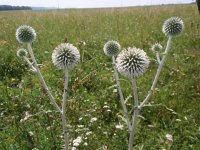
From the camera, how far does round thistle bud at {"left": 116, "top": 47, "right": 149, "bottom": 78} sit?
8.65 ft

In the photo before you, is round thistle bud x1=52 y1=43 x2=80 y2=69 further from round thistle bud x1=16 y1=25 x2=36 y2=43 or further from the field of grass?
round thistle bud x1=16 y1=25 x2=36 y2=43

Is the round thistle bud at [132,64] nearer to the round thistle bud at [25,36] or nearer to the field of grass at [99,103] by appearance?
the field of grass at [99,103]

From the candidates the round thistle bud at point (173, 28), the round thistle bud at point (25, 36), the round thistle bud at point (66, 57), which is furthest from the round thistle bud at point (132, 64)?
the round thistle bud at point (25, 36)

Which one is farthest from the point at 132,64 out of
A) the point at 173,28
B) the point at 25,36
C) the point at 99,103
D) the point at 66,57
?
the point at 99,103

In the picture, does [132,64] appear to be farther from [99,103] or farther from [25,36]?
[99,103]

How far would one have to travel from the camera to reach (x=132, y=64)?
104 inches

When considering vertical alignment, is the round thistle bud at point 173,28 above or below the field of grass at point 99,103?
above

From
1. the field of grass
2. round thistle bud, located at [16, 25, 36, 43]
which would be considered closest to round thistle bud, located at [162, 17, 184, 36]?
the field of grass

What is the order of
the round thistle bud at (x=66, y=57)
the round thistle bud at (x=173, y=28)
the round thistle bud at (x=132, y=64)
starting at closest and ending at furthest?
1. the round thistle bud at (x=132, y=64)
2. the round thistle bud at (x=66, y=57)
3. the round thistle bud at (x=173, y=28)

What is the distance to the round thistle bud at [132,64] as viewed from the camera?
2637 mm

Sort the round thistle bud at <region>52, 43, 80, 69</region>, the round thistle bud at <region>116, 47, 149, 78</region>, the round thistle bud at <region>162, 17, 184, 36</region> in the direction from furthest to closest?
the round thistle bud at <region>162, 17, 184, 36</region>
the round thistle bud at <region>52, 43, 80, 69</region>
the round thistle bud at <region>116, 47, 149, 78</region>

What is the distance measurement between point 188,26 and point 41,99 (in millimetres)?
5612

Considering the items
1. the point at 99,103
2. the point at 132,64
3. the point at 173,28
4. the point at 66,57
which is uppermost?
the point at 173,28

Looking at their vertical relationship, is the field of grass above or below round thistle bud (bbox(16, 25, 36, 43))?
below
